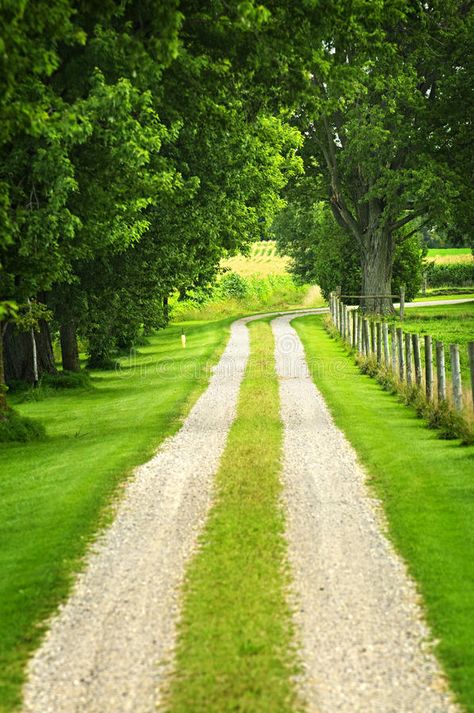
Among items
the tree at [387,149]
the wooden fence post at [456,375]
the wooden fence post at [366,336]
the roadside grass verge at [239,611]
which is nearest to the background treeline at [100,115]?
the roadside grass verge at [239,611]

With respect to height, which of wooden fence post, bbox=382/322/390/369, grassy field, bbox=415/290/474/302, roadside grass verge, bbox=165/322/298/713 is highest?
wooden fence post, bbox=382/322/390/369

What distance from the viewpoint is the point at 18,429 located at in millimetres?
18844

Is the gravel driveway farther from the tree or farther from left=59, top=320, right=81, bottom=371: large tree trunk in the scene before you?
the tree

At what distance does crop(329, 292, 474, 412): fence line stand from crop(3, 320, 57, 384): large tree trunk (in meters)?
11.2

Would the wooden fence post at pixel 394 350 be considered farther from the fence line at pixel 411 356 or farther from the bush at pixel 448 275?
the bush at pixel 448 275

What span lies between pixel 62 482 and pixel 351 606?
7.14m

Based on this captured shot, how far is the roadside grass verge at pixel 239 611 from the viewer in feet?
22.1

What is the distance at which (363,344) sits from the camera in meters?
31.1

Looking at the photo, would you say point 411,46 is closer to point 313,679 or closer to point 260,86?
point 260,86

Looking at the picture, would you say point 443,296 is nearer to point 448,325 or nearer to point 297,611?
point 448,325

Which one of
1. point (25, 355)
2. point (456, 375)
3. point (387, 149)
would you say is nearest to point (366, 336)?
point (25, 355)

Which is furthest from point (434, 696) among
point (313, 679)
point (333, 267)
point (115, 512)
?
point (333, 267)

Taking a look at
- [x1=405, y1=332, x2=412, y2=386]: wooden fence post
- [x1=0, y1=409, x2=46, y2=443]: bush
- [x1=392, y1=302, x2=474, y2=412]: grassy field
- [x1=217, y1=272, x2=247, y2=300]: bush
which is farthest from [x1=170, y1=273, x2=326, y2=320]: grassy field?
[x1=0, y1=409, x2=46, y2=443]: bush

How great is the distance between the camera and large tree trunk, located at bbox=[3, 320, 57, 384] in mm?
30328
